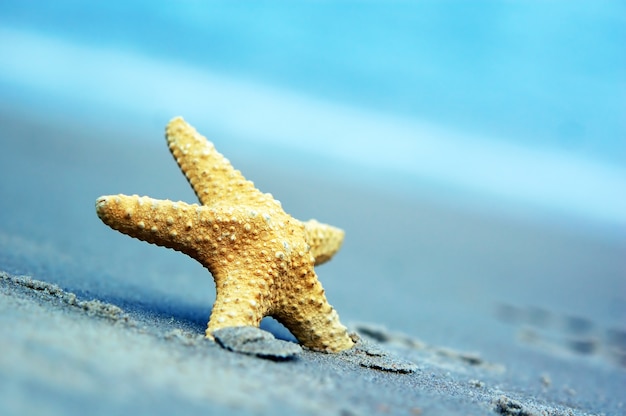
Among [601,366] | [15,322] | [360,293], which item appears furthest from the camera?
[360,293]

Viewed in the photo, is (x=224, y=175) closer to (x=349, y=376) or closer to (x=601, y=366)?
→ (x=349, y=376)

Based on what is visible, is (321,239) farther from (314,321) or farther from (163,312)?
(163,312)

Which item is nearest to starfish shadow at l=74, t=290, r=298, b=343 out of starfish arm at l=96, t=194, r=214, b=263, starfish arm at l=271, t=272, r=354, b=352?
starfish arm at l=96, t=194, r=214, b=263

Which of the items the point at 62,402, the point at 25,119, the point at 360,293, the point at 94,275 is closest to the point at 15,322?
the point at 62,402

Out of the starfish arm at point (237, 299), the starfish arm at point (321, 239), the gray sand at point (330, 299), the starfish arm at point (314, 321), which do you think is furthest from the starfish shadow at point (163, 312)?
the starfish arm at point (321, 239)

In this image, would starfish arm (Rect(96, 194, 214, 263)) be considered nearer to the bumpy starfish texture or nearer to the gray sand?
the bumpy starfish texture

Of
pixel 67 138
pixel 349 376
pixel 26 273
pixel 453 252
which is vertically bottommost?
pixel 349 376

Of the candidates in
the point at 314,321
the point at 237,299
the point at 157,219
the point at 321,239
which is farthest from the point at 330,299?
the point at 157,219

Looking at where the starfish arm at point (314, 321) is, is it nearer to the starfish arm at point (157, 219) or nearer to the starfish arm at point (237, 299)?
the starfish arm at point (237, 299)
